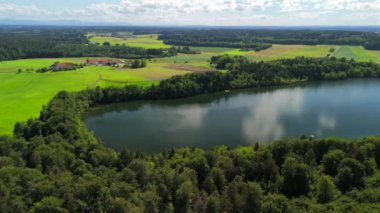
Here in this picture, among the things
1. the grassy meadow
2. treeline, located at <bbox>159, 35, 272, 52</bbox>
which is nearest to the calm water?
the grassy meadow

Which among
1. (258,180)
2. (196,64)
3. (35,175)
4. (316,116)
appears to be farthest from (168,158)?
(196,64)

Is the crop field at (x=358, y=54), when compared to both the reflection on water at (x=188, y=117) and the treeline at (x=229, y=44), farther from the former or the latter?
the reflection on water at (x=188, y=117)

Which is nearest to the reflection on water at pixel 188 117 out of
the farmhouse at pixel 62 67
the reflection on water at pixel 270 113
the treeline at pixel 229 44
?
the reflection on water at pixel 270 113

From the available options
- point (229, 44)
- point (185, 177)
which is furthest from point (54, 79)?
point (229, 44)

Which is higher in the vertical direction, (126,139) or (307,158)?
(307,158)

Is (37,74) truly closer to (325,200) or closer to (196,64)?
(196,64)

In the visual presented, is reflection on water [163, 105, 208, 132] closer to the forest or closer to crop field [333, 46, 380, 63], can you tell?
the forest
